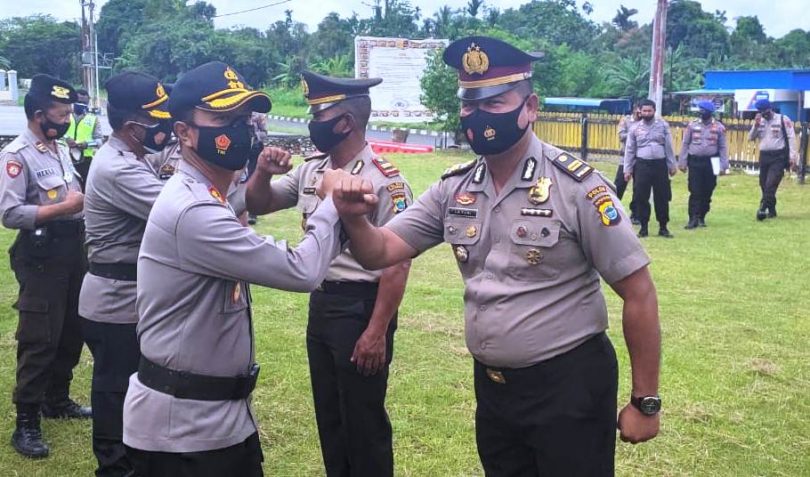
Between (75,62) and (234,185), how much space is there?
216 feet

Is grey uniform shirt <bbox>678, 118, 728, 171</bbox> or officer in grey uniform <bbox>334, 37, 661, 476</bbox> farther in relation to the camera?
grey uniform shirt <bbox>678, 118, 728, 171</bbox>

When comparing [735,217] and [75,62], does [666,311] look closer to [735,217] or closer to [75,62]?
[735,217]

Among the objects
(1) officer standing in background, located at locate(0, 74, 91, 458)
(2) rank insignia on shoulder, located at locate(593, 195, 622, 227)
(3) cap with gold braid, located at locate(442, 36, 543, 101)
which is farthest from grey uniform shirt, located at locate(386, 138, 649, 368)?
(1) officer standing in background, located at locate(0, 74, 91, 458)

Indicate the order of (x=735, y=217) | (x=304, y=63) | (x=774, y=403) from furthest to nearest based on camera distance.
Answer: (x=304, y=63) < (x=735, y=217) < (x=774, y=403)

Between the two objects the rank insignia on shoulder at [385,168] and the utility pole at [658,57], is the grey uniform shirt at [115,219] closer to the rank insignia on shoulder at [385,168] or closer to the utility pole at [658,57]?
the rank insignia on shoulder at [385,168]

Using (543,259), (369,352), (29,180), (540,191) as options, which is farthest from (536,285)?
(29,180)

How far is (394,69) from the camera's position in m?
35.1

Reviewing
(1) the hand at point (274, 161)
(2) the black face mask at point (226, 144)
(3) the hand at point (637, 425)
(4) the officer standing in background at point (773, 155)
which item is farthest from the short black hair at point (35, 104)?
(4) the officer standing in background at point (773, 155)

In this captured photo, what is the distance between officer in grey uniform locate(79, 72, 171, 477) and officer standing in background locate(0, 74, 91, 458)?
805 mm

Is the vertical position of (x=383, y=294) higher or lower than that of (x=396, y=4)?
lower

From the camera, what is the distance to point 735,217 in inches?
Answer: 551

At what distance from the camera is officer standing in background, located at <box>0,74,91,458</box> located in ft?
16.2

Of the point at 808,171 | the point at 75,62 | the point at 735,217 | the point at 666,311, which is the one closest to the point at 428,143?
the point at 808,171

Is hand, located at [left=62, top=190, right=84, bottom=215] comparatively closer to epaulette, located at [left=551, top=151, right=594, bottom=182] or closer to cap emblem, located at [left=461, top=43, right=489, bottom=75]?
cap emblem, located at [left=461, top=43, right=489, bottom=75]
